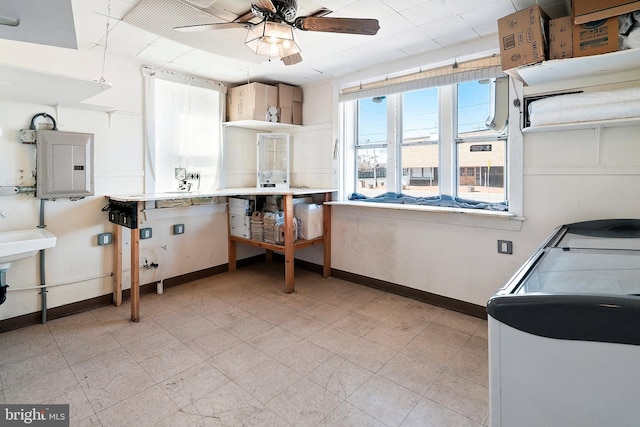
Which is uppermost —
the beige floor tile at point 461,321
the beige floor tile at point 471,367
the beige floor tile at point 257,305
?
the beige floor tile at point 257,305

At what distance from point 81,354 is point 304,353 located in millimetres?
1643

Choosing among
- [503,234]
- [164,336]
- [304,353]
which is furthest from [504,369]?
[164,336]

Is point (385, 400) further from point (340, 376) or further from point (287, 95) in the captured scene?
point (287, 95)

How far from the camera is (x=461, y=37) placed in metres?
2.91

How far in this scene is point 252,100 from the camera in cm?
400

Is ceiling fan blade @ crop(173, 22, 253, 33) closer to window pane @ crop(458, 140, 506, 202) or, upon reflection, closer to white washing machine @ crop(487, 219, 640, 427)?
white washing machine @ crop(487, 219, 640, 427)

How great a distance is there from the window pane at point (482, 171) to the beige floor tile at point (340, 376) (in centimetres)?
202

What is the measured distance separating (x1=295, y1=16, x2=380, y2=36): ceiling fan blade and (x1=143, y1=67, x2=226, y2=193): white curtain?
2.25 m

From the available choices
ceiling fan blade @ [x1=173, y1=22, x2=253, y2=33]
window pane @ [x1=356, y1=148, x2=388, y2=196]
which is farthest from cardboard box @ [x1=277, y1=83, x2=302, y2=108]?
ceiling fan blade @ [x1=173, y1=22, x2=253, y2=33]

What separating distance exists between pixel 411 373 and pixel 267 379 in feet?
3.15

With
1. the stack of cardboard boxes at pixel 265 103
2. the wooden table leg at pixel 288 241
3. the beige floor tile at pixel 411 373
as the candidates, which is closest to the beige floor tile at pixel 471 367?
the beige floor tile at pixel 411 373

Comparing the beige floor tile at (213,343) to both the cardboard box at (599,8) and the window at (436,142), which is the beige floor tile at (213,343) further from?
the cardboard box at (599,8)

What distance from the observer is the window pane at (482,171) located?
3.08 m

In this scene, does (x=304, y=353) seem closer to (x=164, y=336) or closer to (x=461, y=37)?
(x=164, y=336)
